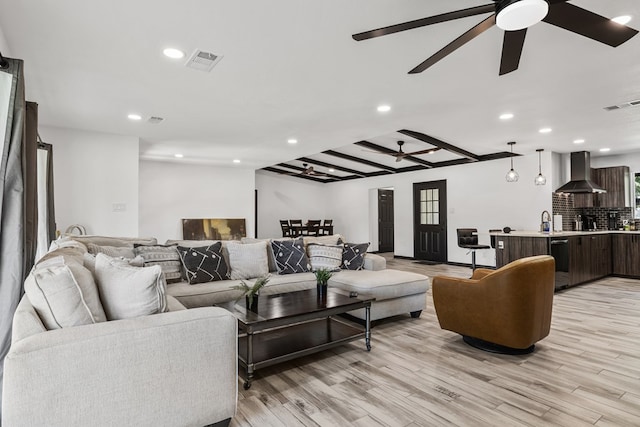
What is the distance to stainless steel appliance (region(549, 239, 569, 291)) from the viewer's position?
213 inches

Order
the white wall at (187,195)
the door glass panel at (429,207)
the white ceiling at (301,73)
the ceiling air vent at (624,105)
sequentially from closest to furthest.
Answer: the white ceiling at (301,73) → the ceiling air vent at (624,105) → the white wall at (187,195) → the door glass panel at (429,207)

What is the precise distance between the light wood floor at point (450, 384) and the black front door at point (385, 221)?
7.67m

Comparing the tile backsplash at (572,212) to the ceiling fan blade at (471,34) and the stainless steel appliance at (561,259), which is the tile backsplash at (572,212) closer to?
the stainless steel appliance at (561,259)

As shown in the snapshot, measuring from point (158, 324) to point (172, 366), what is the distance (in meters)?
0.21

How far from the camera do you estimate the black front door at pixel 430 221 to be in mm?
8578

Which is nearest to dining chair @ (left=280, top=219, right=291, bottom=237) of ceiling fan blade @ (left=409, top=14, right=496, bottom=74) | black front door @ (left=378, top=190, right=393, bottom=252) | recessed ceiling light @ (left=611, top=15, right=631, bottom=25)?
black front door @ (left=378, top=190, right=393, bottom=252)

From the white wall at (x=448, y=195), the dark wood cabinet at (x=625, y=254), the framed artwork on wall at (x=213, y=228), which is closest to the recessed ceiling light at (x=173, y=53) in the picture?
the framed artwork on wall at (x=213, y=228)

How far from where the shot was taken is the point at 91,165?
17.0 feet

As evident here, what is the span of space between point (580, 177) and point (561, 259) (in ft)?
8.20

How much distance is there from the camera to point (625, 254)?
657cm

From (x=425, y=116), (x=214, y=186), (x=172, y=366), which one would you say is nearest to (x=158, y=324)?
(x=172, y=366)

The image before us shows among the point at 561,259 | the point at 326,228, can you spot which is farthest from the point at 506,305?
the point at 326,228

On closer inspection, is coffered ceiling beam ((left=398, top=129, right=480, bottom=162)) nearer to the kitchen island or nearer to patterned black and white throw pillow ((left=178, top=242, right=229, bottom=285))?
the kitchen island

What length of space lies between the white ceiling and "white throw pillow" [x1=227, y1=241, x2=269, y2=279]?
66.3 inches
